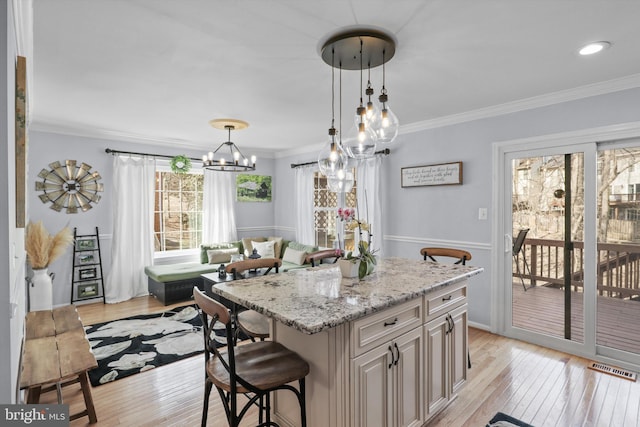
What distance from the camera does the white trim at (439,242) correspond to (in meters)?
3.72

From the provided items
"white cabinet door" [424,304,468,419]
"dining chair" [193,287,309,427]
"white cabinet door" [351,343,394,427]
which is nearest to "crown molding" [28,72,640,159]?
"white cabinet door" [424,304,468,419]

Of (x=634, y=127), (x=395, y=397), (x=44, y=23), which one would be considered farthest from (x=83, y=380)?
(x=634, y=127)

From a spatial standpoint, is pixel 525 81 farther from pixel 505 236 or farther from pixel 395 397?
pixel 395 397

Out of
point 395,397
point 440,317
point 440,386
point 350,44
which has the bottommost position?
point 440,386

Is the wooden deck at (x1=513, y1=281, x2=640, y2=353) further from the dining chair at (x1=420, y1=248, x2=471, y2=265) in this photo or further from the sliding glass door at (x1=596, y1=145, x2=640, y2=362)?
the dining chair at (x1=420, y1=248, x2=471, y2=265)

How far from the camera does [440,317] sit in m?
2.10

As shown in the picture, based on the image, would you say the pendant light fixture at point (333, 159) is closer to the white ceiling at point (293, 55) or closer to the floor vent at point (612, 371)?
the white ceiling at point (293, 55)

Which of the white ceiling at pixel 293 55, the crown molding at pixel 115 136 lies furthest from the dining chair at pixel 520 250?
the crown molding at pixel 115 136

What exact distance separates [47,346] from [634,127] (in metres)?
4.82

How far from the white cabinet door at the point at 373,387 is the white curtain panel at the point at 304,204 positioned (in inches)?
166

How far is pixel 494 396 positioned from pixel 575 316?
143 cm

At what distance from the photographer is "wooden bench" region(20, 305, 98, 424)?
1879mm

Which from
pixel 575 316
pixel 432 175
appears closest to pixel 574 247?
pixel 575 316

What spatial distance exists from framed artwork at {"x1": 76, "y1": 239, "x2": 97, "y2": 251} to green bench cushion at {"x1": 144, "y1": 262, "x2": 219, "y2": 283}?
2.53ft
